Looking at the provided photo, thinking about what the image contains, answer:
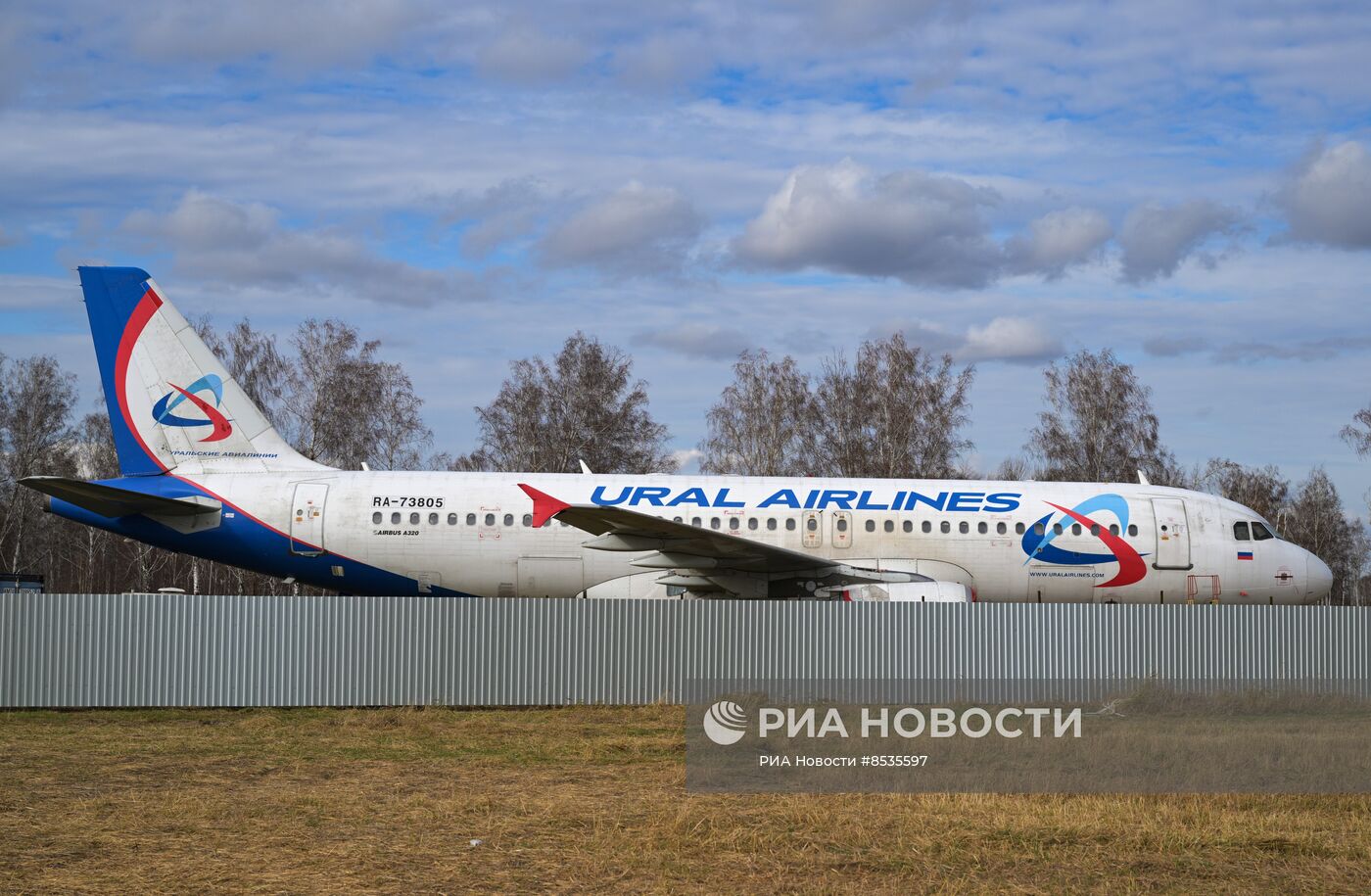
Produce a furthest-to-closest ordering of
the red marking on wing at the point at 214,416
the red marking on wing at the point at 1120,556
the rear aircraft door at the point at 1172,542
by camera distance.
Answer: the red marking on wing at the point at 214,416, the rear aircraft door at the point at 1172,542, the red marking on wing at the point at 1120,556

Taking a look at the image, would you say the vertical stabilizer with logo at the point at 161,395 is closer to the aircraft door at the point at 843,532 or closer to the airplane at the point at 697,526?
the airplane at the point at 697,526

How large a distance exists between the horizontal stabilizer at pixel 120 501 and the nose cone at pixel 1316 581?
761 inches

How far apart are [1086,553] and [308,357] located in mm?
30692

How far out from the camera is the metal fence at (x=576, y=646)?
51.8ft

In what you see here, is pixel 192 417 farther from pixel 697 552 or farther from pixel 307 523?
pixel 697 552

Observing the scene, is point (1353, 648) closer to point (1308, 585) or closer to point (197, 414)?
point (1308, 585)

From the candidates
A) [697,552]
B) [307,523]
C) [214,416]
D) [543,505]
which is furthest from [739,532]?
[214,416]

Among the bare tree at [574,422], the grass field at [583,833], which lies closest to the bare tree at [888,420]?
the bare tree at [574,422]

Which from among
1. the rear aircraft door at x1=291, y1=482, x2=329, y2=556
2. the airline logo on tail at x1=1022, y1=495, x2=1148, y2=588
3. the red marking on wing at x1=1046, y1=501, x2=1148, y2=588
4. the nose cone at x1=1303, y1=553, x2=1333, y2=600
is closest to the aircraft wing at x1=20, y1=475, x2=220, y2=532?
the rear aircraft door at x1=291, y1=482, x2=329, y2=556

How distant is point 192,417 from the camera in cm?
2302

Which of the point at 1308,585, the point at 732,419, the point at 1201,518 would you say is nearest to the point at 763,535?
the point at 1201,518

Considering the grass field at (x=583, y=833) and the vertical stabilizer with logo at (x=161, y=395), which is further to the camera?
the vertical stabilizer with logo at (x=161, y=395)

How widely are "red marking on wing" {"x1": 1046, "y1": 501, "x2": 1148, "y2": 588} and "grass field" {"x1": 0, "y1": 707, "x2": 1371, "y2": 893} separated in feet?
39.5

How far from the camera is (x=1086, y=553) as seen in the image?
2177 centimetres
